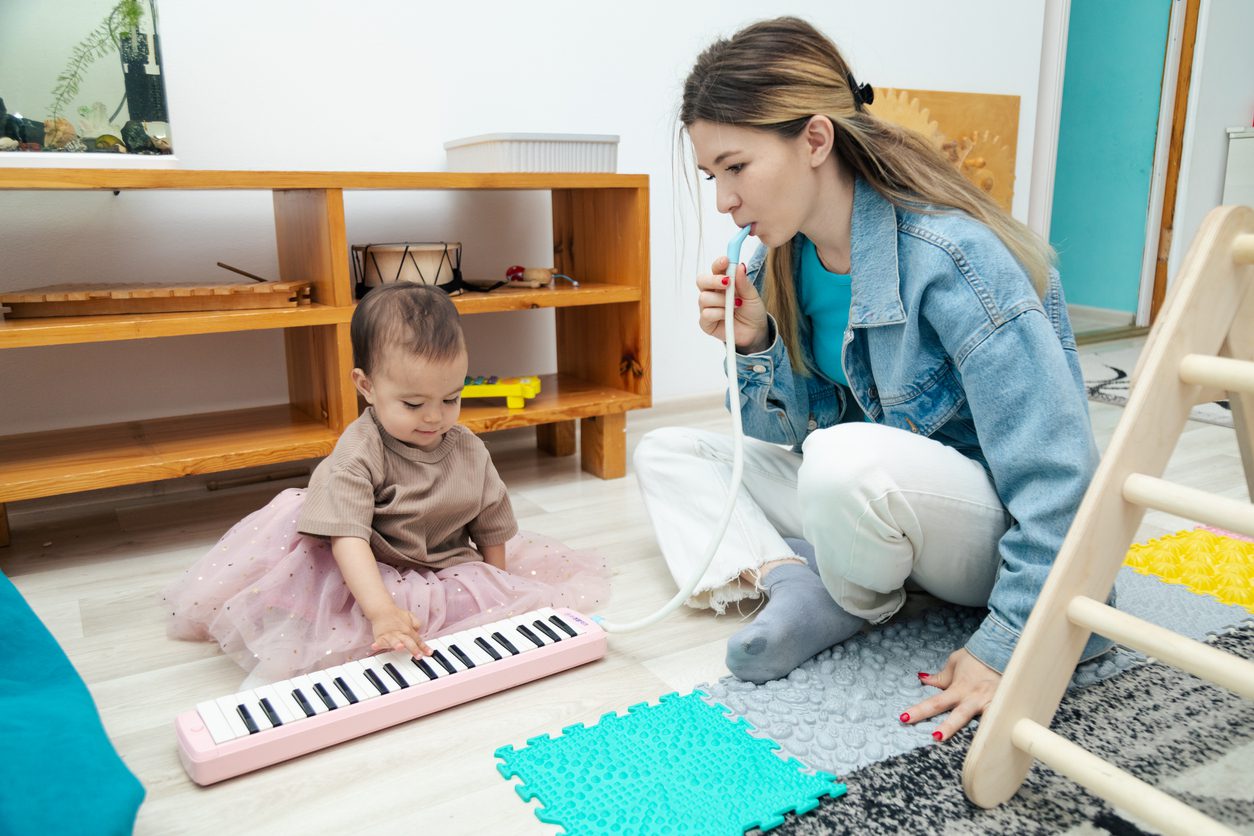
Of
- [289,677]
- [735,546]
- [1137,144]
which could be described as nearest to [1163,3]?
[1137,144]

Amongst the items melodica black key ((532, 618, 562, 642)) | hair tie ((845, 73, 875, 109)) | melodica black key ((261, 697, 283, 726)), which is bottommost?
melodica black key ((532, 618, 562, 642))

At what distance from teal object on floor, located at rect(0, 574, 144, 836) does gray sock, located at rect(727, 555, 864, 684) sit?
61 centimetres

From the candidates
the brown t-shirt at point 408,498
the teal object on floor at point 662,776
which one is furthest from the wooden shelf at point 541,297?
the teal object on floor at point 662,776

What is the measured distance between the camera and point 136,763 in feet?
3.08

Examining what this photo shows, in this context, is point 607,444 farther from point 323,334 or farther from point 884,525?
point 884,525

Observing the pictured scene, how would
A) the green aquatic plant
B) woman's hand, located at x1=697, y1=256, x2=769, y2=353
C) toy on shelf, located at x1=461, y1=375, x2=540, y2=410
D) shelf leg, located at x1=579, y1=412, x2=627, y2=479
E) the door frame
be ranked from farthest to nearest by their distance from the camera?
the door frame < shelf leg, located at x1=579, y1=412, x2=627, y2=479 < toy on shelf, located at x1=461, y1=375, x2=540, y2=410 < the green aquatic plant < woman's hand, located at x1=697, y1=256, x2=769, y2=353

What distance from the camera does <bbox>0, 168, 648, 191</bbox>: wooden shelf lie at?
1.35 m

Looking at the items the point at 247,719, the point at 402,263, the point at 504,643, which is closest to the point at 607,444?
the point at 402,263

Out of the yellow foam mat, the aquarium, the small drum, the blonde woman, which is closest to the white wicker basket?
the small drum

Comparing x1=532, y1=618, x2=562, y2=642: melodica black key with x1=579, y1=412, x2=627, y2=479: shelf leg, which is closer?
x1=532, y1=618, x2=562, y2=642: melodica black key

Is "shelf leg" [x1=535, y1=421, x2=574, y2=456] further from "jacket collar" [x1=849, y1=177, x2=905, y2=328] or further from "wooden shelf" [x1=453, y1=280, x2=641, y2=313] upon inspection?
"jacket collar" [x1=849, y1=177, x2=905, y2=328]

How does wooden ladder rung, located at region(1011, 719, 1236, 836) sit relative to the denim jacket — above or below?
below

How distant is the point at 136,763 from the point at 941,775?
782 mm

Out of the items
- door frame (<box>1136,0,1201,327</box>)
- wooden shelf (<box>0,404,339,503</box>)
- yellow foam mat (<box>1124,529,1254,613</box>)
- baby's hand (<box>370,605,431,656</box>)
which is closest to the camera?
baby's hand (<box>370,605,431,656</box>)
